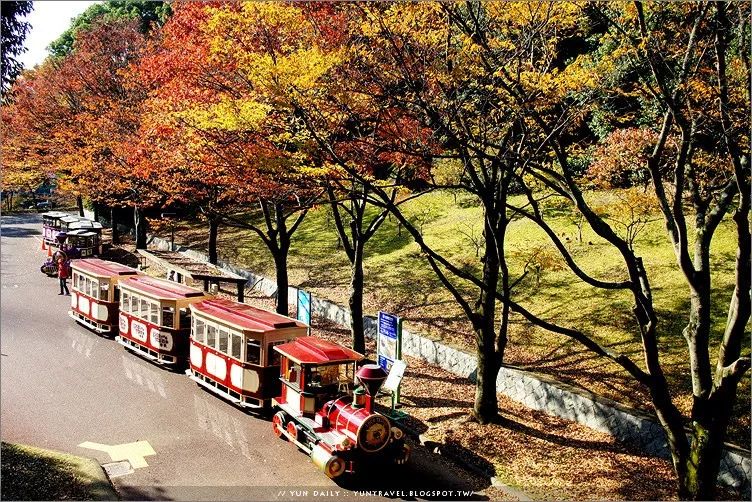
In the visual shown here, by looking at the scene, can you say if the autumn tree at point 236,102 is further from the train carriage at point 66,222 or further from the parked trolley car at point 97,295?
the train carriage at point 66,222

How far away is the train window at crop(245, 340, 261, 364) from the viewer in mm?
13812

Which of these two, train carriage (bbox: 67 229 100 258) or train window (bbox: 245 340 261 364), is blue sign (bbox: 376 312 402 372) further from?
train carriage (bbox: 67 229 100 258)

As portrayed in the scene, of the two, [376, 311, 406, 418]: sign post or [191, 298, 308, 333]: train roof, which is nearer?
[376, 311, 406, 418]: sign post

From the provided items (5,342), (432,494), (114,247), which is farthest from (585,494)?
(114,247)

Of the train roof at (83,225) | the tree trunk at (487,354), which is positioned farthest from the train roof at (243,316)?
the train roof at (83,225)

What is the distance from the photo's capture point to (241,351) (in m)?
14.0

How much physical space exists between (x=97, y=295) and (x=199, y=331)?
6.31 metres

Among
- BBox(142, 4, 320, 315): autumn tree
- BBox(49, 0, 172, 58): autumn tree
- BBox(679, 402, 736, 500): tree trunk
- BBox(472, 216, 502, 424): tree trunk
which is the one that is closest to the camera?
BBox(679, 402, 736, 500): tree trunk

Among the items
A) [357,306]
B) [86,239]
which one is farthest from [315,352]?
[86,239]

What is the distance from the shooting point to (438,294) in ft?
66.9

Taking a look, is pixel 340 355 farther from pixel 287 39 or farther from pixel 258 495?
pixel 287 39

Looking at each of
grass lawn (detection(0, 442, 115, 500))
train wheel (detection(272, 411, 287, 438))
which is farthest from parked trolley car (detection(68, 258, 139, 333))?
train wheel (detection(272, 411, 287, 438))

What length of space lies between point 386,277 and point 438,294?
9.87 ft

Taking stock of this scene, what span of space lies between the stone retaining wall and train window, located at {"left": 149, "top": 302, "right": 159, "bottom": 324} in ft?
23.8
